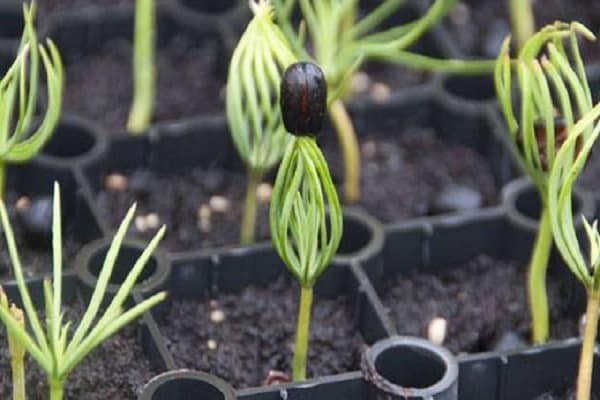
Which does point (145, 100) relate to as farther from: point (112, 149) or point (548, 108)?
point (548, 108)

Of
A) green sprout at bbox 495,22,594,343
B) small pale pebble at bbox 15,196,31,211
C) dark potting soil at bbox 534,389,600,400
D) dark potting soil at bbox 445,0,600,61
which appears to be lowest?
dark potting soil at bbox 534,389,600,400

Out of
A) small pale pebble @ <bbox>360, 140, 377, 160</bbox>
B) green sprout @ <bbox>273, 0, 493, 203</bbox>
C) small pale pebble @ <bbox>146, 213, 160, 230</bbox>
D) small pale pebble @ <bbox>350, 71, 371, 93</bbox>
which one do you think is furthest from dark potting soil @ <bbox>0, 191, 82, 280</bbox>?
small pale pebble @ <bbox>350, 71, 371, 93</bbox>

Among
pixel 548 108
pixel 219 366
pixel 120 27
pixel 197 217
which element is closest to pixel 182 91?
pixel 120 27

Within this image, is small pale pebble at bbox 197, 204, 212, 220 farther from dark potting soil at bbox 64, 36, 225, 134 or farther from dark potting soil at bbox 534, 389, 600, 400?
dark potting soil at bbox 534, 389, 600, 400

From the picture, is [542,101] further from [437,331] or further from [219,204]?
[219,204]

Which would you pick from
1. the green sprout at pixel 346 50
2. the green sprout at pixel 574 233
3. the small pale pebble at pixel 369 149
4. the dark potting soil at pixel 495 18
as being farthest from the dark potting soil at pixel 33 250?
the dark potting soil at pixel 495 18

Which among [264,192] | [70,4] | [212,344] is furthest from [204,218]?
[70,4]
